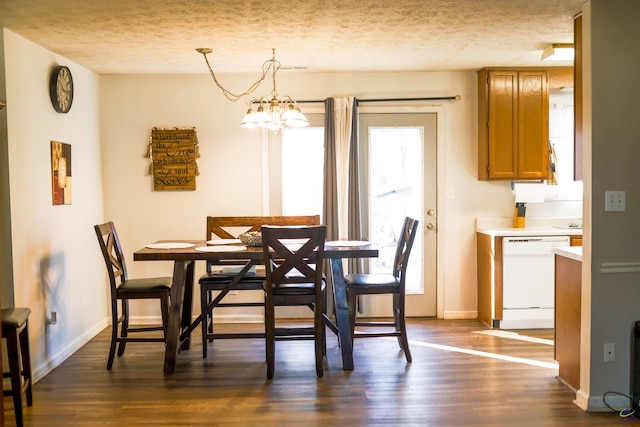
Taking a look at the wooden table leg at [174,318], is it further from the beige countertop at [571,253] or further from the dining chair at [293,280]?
the beige countertop at [571,253]

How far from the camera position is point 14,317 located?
3301mm

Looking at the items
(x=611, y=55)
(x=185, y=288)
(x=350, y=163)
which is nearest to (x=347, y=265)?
(x=350, y=163)

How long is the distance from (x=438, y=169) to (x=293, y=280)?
222 centimetres

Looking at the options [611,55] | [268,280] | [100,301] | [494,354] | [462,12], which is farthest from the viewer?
[100,301]

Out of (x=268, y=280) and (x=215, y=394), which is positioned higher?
(x=268, y=280)

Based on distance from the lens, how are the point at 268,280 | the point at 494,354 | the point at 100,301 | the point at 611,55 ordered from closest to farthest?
the point at 611,55
the point at 268,280
the point at 494,354
the point at 100,301

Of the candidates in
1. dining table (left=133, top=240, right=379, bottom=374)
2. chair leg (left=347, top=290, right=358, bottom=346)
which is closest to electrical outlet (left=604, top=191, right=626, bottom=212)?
dining table (left=133, top=240, right=379, bottom=374)

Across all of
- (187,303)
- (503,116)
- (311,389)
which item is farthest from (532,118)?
(187,303)

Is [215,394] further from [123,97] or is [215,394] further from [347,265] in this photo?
[123,97]

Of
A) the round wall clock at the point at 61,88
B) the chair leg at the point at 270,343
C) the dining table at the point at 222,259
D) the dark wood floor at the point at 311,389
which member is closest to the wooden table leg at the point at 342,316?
the dining table at the point at 222,259

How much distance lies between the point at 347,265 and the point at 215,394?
7.21ft

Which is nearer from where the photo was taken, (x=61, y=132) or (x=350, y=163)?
(x=61, y=132)

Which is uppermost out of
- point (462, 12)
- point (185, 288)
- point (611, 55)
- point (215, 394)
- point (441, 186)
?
point (462, 12)

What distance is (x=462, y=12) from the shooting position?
12.0 feet
